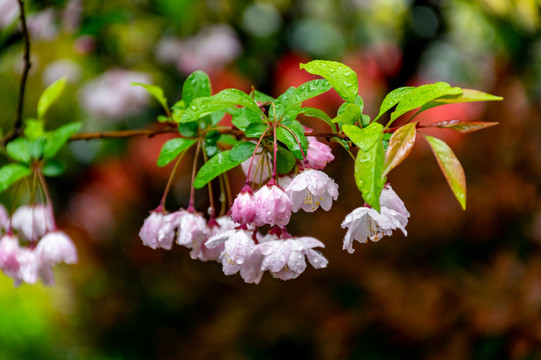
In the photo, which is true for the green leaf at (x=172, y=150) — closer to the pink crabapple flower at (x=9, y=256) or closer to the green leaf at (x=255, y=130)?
the green leaf at (x=255, y=130)

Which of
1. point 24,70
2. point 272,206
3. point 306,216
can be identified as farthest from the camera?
point 306,216

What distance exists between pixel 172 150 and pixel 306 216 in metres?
1.40

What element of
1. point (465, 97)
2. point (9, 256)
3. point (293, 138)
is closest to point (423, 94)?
point (465, 97)

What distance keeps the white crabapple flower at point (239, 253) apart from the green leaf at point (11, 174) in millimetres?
306

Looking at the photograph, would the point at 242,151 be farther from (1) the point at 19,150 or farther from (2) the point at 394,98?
(1) the point at 19,150

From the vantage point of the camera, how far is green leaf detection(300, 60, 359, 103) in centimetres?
58

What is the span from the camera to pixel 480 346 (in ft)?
5.33

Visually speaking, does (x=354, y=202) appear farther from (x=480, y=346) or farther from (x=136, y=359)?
(x=136, y=359)

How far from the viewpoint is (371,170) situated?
0.48 m

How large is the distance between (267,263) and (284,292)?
1.37 m

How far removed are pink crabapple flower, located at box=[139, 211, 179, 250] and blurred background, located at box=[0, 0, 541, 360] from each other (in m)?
0.59

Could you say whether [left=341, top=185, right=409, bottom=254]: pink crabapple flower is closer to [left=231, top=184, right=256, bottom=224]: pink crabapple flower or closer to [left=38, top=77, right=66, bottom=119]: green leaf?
[left=231, top=184, right=256, bottom=224]: pink crabapple flower

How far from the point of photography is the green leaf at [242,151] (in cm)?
60

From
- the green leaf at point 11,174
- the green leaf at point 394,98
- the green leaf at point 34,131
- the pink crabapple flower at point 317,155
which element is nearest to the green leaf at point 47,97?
the green leaf at point 34,131
